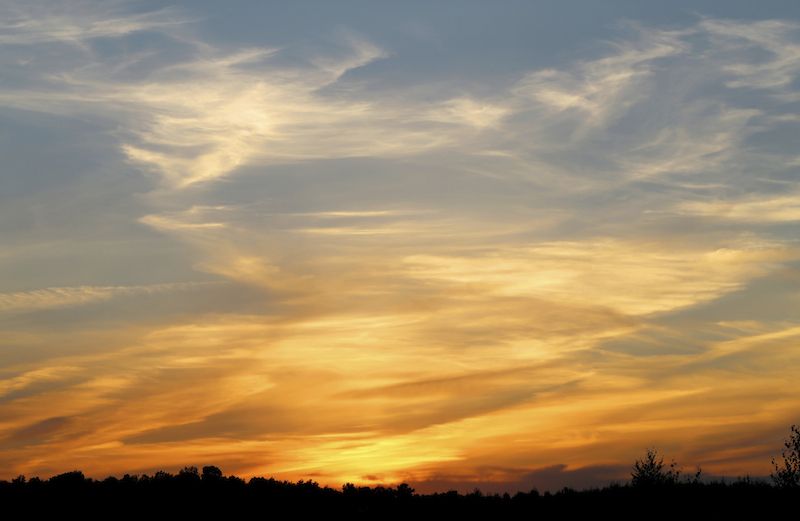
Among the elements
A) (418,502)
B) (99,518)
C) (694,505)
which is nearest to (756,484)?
(694,505)

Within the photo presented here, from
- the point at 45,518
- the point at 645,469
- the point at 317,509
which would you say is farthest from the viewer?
the point at 645,469

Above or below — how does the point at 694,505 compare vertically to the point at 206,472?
below

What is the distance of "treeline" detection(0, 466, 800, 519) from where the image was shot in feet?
190

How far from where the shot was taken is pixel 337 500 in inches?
2425

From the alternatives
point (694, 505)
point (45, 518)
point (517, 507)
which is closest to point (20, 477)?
point (45, 518)

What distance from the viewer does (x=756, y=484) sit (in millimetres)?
64062

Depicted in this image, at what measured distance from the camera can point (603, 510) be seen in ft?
194

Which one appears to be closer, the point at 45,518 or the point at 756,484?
the point at 45,518

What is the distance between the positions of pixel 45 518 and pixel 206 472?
1011cm

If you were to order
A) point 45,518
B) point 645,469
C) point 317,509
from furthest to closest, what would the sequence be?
1. point 645,469
2. point 317,509
3. point 45,518

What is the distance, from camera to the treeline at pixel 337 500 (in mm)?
57875

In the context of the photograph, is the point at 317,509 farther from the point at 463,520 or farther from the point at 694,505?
the point at 694,505

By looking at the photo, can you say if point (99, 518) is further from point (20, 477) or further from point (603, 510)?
point (603, 510)

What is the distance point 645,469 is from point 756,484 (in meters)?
17.4
